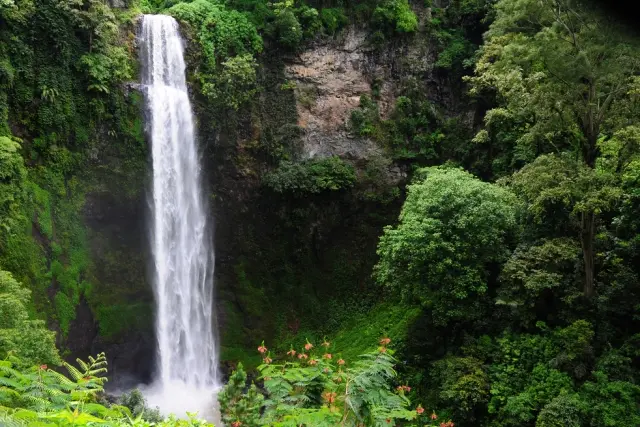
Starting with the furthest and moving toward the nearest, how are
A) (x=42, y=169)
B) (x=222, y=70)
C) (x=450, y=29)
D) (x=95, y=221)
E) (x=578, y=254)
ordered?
(x=450, y=29)
(x=222, y=70)
(x=95, y=221)
(x=42, y=169)
(x=578, y=254)

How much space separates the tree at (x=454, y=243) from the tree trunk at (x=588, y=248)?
1.90m

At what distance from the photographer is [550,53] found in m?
12.8

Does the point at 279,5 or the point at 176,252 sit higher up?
the point at 279,5

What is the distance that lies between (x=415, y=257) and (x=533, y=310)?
335 centimetres

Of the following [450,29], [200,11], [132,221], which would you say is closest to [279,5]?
[200,11]

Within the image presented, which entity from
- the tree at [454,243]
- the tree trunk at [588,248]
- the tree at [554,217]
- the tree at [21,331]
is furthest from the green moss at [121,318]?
the tree trunk at [588,248]

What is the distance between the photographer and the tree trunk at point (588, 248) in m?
13.4

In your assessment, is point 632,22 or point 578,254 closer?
point 632,22

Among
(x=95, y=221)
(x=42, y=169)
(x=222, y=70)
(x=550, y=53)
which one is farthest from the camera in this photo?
(x=222, y=70)

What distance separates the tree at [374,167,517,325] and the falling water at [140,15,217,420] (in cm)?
734

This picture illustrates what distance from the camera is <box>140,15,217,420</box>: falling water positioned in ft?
58.6

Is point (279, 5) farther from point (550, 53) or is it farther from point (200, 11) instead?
point (550, 53)

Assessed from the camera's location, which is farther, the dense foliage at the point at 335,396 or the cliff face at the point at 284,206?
the cliff face at the point at 284,206

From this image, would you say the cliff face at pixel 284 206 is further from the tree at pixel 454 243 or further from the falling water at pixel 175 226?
the tree at pixel 454 243
